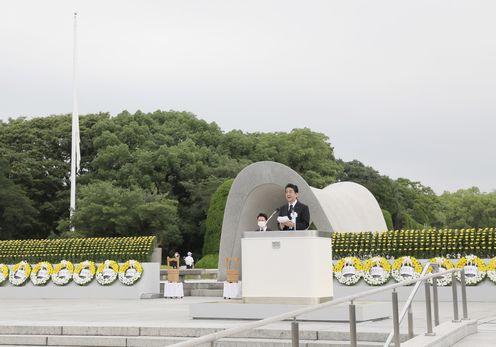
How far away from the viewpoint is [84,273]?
21.9 meters

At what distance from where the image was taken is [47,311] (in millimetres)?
15492

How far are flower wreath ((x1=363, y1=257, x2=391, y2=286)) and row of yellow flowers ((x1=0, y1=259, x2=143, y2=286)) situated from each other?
23.1ft

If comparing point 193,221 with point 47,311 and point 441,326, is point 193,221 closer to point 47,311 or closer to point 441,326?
point 47,311

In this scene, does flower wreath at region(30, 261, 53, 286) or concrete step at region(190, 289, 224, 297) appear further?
flower wreath at region(30, 261, 53, 286)

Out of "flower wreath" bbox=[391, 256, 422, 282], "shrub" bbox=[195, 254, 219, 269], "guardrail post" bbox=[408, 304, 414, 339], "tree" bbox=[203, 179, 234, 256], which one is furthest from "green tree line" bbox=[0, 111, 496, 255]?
"guardrail post" bbox=[408, 304, 414, 339]

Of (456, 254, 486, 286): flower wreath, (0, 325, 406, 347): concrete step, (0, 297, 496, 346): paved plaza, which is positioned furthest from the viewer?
(456, 254, 486, 286): flower wreath

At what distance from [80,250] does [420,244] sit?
11029 mm

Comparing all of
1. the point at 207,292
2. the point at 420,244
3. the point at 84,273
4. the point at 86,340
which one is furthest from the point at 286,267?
the point at 84,273

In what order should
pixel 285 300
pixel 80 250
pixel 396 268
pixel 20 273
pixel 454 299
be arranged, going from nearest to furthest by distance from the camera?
pixel 454 299, pixel 285 300, pixel 396 268, pixel 80 250, pixel 20 273

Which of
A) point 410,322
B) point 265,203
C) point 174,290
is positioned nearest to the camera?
point 410,322

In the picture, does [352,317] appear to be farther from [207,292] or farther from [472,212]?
[472,212]

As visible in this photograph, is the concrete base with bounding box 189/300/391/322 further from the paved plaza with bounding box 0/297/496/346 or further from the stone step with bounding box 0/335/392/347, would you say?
the stone step with bounding box 0/335/392/347

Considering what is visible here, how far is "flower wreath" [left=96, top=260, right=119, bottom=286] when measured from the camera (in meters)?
21.5

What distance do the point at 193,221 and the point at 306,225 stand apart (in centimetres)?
3672
